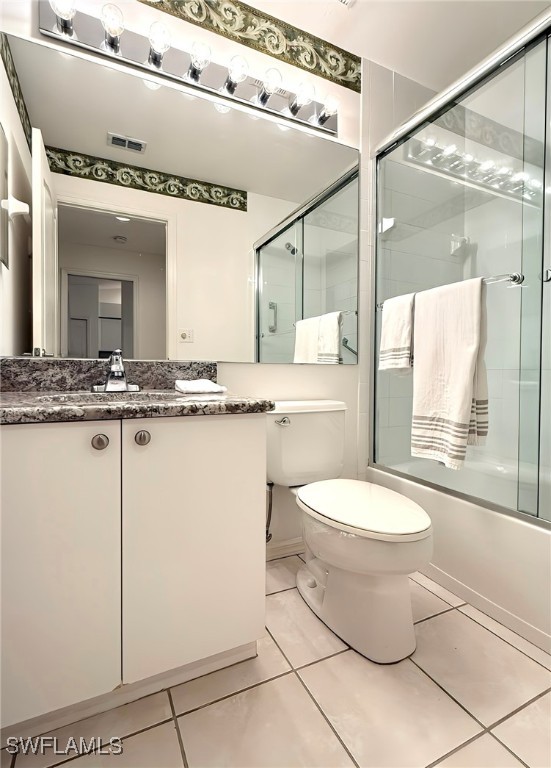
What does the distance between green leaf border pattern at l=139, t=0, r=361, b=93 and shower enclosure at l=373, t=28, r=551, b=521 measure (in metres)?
0.45

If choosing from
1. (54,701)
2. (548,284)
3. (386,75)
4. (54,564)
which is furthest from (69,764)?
(386,75)

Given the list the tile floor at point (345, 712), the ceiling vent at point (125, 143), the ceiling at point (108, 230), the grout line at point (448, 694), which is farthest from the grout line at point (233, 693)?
the ceiling vent at point (125, 143)

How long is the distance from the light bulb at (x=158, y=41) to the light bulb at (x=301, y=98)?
21.0 inches

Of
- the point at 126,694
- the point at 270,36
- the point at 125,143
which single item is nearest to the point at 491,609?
the point at 126,694

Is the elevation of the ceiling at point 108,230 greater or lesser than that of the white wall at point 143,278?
greater

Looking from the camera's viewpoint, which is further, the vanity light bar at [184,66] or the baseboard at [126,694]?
the vanity light bar at [184,66]

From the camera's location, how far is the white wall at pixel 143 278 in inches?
49.4

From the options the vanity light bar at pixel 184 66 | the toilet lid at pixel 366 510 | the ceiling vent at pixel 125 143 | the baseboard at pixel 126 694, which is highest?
the vanity light bar at pixel 184 66

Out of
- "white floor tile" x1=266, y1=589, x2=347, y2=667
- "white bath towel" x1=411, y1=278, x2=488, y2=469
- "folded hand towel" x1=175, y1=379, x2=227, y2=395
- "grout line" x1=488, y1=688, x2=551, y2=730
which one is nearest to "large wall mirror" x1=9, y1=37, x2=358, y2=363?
"folded hand towel" x1=175, y1=379, x2=227, y2=395

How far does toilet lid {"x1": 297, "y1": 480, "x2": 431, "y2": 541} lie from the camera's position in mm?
962

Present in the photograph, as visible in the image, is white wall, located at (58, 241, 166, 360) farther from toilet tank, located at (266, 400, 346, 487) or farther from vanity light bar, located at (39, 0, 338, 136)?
vanity light bar, located at (39, 0, 338, 136)

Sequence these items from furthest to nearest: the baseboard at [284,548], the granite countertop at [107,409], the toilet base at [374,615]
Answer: the baseboard at [284,548] → the toilet base at [374,615] → the granite countertop at [107,409]

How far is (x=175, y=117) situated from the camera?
1.37 meters

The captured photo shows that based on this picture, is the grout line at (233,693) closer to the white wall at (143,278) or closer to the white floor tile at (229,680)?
the white floor tile at (229,680)
